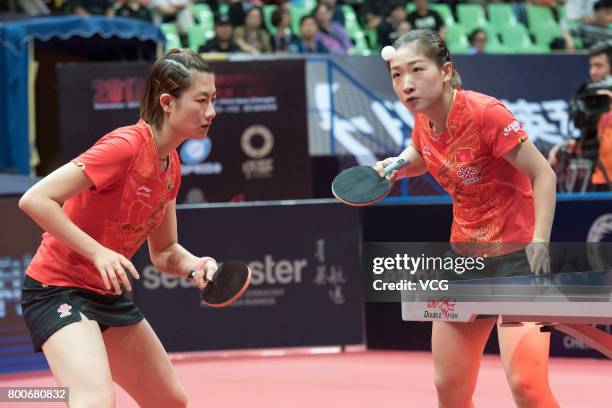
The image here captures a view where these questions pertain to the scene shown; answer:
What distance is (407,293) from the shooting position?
9.86ft

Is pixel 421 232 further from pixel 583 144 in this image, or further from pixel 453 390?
pixel 453 390

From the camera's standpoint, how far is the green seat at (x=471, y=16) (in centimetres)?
1484

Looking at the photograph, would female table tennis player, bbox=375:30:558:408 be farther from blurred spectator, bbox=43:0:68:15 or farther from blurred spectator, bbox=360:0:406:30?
blurred spectator, bbox=360:0:406:30

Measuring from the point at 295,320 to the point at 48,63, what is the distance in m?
4.81

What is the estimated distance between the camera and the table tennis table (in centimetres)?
276

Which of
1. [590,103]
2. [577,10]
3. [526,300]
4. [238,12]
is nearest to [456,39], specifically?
[577,10]

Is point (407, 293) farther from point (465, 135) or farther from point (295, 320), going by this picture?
point (295, 320)

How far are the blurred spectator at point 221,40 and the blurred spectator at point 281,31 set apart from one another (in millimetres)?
850

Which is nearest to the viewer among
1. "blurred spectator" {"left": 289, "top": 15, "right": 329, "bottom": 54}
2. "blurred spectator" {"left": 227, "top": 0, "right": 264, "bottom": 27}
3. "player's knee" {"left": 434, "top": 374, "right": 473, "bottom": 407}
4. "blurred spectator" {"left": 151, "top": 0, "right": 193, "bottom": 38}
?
"player's knee" {"left": 434, "top": 374, "right": 473, "bottom": 407}

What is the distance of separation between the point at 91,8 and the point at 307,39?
2691 millimetres

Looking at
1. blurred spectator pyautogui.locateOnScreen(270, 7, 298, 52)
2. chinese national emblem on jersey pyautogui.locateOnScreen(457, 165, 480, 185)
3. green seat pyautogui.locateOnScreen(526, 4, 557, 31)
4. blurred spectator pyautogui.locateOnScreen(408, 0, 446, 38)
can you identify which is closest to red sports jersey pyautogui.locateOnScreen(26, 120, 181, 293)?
chinese national emblem on jersey pyautogui.locateOnScreen(457, 165, 480, 185)

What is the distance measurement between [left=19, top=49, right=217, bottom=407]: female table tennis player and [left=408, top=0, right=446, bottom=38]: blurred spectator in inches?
409

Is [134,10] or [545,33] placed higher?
[134,10]

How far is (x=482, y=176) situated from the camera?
367 cm
